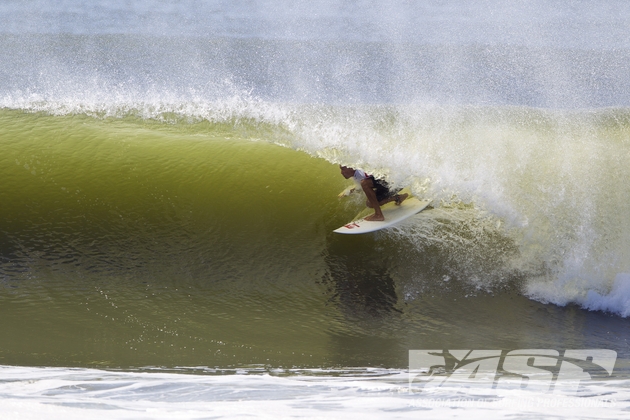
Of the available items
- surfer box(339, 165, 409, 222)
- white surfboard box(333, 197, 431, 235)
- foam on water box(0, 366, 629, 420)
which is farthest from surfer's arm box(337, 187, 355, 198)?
foam on water box(0, 366, 629, 420)

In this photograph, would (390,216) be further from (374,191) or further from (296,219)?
(296,219)

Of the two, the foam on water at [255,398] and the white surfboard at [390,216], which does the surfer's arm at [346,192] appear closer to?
the white surfboard at [390,216]

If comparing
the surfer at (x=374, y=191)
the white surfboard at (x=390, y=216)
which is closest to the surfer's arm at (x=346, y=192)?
the surfer at (x=374, y=191)

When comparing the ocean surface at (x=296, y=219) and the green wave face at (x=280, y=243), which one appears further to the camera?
the green wave face at (x=280, y=243)

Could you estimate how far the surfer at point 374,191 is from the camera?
4.82m

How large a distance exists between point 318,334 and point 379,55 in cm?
548

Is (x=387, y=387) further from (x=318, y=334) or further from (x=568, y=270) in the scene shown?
(x=568, y=270)

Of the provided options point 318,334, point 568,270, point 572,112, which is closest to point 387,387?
point 318,334

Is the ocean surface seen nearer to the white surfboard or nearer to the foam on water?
the foam on water

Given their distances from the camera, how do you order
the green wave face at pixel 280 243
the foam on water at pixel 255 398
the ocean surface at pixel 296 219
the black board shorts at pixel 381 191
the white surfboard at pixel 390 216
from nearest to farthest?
the foam on water at pixel 255 398 → the ocean surface at pixel 296 219 → the green wave face at pixel 280 243 → the white surfboard at pixel 390 216 → the black board shorts at pixel 381 191

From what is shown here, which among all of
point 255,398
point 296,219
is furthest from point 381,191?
point 255,398

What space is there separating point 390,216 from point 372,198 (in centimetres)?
24

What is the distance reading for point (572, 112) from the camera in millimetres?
7168

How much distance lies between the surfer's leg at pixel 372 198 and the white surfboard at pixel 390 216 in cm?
6
